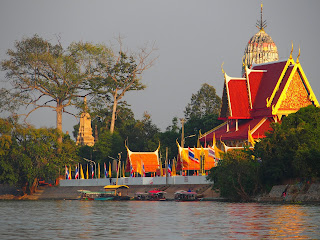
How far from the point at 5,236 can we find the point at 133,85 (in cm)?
7126

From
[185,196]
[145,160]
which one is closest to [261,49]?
[145,160]

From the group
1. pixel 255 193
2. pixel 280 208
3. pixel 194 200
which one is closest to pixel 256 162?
pixel 255 193

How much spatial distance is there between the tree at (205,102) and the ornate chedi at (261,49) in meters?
15.8

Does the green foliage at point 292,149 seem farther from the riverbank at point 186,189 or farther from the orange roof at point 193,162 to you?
the orange roof at point 193,162

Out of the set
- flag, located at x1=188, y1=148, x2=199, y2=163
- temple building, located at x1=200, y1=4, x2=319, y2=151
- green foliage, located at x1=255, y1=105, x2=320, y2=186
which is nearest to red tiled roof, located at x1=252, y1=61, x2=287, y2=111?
temple building, located at x1=200, y1=4, x2=319, y2=151

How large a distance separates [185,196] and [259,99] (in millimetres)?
18917

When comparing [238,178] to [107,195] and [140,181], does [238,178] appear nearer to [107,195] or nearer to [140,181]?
[107,195]

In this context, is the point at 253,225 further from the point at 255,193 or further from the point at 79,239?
the point at 255,193

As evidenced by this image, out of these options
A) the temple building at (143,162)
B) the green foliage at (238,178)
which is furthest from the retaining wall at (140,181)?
the green foliage at (238,178)

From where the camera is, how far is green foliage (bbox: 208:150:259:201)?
59500 millimetres

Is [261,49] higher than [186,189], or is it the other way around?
[261,49]

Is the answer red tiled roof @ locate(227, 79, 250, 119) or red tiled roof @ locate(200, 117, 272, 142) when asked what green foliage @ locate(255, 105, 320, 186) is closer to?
red tiled roof @ locate(200, 117, 272, 142)

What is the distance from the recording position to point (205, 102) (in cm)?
11056

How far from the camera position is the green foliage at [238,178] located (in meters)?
59.5
